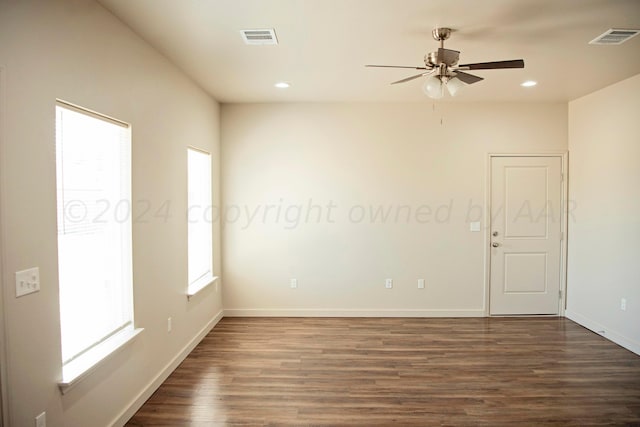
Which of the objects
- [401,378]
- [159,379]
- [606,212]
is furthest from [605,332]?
[159,379]

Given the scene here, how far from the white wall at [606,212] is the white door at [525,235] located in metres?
0.20

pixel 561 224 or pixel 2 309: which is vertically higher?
pixel 561 224

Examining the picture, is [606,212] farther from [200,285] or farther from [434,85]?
[200,285]

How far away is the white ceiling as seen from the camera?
7.67ft

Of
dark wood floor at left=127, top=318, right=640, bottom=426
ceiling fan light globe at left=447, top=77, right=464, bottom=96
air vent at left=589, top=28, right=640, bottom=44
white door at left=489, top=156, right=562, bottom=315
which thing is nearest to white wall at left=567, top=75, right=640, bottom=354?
white door at left=489, top=156, right=562, bottom=315

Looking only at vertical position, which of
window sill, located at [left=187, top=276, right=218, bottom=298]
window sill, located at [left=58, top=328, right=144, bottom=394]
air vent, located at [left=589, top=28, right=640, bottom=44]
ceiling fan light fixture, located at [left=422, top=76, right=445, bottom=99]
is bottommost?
window sill, located at [left=58, top=328, right=144, bottom=394]

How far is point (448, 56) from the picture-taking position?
2.48 metres

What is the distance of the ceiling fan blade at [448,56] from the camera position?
246 centimetres

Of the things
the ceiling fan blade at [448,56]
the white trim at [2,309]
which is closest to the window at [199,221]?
the white trim at [2,309]

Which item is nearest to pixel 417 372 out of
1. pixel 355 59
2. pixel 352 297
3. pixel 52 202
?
pixel 352 297

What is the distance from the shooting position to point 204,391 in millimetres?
3008

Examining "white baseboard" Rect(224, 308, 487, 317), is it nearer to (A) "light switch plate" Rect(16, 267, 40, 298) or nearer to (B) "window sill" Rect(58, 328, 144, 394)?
(B) "window sill" Rect(58, 328, 144, 394)

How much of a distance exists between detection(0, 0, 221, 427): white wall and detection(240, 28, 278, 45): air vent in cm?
81

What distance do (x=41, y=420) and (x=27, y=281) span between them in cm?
70
